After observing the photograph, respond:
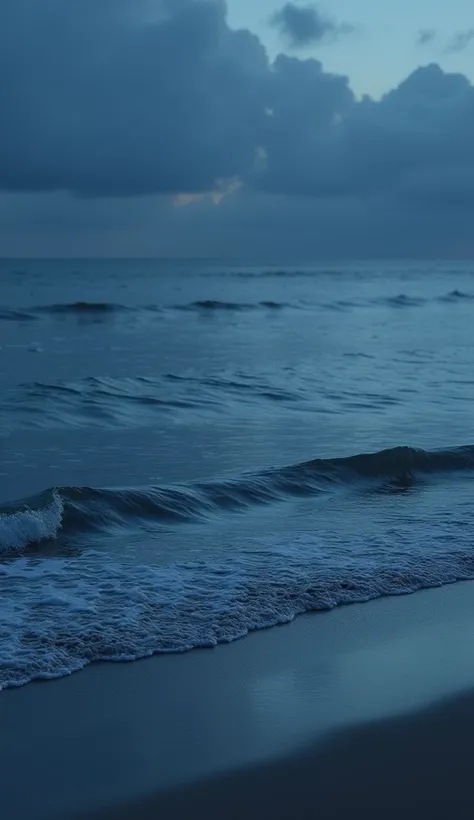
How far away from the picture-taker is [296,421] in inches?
540

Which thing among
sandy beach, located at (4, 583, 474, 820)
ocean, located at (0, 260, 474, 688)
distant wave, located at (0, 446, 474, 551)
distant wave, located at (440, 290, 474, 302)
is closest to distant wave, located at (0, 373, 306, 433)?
ocean, located at (0, 260, 474, 688)

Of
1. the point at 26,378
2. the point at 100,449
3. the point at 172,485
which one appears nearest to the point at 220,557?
the point at 172,485

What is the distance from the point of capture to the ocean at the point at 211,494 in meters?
5.84

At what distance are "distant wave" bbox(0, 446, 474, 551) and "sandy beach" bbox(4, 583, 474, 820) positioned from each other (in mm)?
2927

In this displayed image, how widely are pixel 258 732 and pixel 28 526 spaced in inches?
156

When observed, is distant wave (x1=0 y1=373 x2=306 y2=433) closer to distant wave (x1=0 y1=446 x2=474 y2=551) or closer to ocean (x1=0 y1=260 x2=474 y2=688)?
ocean (x1=0 y1=260 x2=474 y2=688)

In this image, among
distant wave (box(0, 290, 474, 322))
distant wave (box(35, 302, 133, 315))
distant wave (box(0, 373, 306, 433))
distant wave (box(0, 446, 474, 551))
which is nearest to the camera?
distant wave (box(0, 446, 474, 551))

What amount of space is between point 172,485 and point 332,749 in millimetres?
5241

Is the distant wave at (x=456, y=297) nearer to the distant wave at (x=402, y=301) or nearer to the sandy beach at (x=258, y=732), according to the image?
the distant wave at (x=402, y=301)

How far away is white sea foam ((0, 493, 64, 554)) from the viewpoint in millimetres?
7496

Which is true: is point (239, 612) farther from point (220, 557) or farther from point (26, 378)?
point (26, 378)

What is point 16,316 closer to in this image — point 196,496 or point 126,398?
point 126,398

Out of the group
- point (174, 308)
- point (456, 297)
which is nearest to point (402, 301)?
point (456, 297)

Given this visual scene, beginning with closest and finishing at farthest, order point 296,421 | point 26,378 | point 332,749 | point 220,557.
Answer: point 332,749 → point 220,557 → point 296,421 → point 26,378
